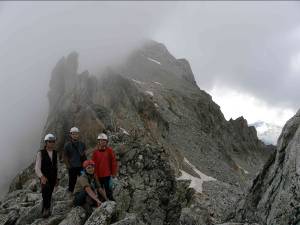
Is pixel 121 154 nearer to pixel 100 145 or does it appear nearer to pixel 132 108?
pixel 100 145

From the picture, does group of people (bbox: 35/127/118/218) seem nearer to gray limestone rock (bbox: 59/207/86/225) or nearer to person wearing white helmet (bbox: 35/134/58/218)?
person wearing white helmet (bbox: 35/134/58/218)

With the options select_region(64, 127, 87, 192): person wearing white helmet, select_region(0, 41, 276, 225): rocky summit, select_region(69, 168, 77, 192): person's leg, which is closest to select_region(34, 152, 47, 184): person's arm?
select_region(0, 41, 276, 225): rocky summit

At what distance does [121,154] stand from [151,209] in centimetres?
712

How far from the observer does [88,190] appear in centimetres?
2042

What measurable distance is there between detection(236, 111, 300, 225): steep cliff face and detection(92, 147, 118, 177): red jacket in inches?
244

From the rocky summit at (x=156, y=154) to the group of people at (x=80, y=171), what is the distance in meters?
0.72

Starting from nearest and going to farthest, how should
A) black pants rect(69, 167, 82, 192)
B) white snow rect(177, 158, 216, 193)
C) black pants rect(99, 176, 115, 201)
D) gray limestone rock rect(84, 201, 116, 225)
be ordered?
gray limestone rock rect(84, 201, 116, 225) → black pants rect(99, 176, 115, 201) → black pants rect(69, 167, 82, 192) → white snow rect(177, 158, 216, 193)

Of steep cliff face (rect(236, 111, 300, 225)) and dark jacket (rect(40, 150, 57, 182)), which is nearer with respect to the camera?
steep cliff face (rect(236, 111, 300, 225))

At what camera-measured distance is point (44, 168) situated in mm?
21406

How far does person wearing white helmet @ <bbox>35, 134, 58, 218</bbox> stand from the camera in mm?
21094

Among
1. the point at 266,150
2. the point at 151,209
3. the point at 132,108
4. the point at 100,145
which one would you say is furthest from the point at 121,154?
the point at 266,150

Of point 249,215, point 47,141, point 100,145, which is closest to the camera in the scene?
point 249,215

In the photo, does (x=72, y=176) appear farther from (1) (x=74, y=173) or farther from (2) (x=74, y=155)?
(2) (x=74, y=155)

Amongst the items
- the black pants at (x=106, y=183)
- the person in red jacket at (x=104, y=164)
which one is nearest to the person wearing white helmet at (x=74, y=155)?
the person in red jacket at (x=104, y=164)
